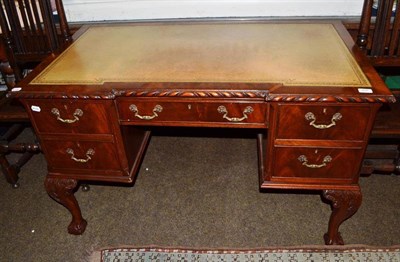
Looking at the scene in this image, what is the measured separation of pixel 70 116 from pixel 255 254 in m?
1.14

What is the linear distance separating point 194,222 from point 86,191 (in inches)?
29.7

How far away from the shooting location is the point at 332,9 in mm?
1987

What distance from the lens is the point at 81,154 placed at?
62.2 inches

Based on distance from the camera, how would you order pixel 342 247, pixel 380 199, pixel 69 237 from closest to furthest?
pixel 342 247 < pixel 69 237 < pixel 380 199

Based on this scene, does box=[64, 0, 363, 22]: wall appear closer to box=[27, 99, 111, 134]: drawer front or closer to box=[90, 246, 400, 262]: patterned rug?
box=[27, 99, 111, 134]: drawer front

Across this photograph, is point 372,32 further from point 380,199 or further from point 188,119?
point 188,119

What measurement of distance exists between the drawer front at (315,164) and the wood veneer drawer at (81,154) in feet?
2.44

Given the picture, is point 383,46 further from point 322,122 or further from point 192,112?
point 192,112

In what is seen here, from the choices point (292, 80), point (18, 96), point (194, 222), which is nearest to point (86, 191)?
point (194, 222)

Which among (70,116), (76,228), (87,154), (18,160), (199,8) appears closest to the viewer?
(70,116)

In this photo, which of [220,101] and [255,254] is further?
[255,254]

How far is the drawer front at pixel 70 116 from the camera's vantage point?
1401 millimetres

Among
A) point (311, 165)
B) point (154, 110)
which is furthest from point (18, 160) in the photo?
point (311, 165)

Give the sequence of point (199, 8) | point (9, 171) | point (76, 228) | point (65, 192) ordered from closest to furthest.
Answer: point (65, 192)
point (76, 228)
point (199, 8)
point (9, 171)
